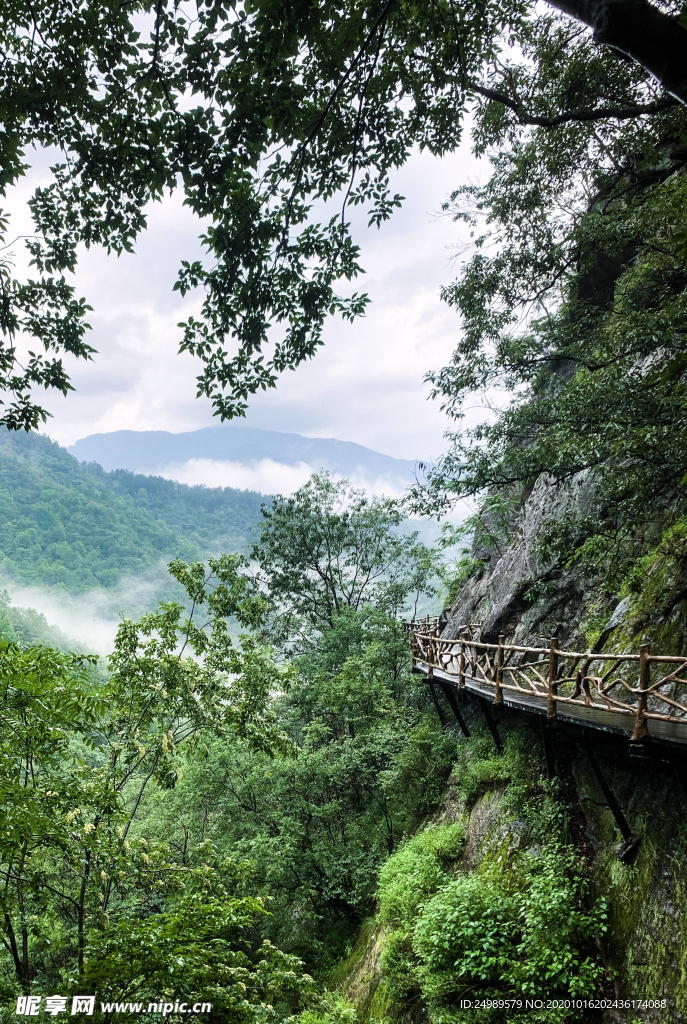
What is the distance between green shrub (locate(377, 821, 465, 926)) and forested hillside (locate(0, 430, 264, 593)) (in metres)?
81.2

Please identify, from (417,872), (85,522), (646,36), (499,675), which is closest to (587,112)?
(646,36)

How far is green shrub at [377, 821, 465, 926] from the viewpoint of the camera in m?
8.22

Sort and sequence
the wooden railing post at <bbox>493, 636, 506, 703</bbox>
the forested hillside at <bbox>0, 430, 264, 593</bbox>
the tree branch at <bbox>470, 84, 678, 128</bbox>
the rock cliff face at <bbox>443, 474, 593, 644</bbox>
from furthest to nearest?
the forested hillside at <bbox>0, 430, 264, 593</bbox> < the rock cliff face at <bbox>443, 474, 593, 644</bbox> < the wooden railing post at <bbox>493, 636, 506, 703</bbox> < the tree branch at <bbox>470, 84, 678, 128</bbox>

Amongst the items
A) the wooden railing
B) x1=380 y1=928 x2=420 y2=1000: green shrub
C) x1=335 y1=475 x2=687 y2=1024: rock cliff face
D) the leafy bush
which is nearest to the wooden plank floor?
the wooden railing

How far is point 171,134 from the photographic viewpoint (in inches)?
166

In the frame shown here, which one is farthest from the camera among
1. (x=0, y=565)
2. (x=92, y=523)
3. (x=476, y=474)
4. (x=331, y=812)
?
(x=92, y=523)

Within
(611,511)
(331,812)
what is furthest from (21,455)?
(611,511)

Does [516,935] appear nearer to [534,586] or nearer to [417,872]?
[417,872]

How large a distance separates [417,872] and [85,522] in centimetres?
11471

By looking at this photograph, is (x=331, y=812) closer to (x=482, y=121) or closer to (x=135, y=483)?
(x=482, y=121)

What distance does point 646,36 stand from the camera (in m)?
2.98

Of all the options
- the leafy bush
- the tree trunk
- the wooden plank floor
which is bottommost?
the leafy bush

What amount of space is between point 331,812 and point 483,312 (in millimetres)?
13191

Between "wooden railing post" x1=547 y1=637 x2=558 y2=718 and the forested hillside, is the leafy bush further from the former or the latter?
the forested hillside
